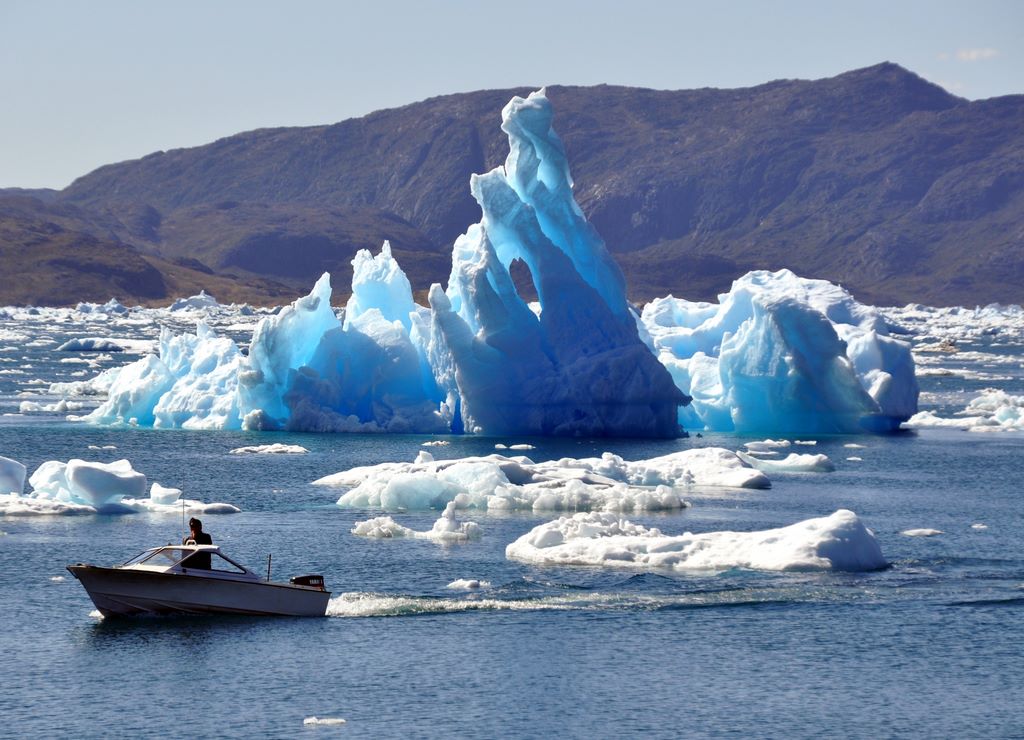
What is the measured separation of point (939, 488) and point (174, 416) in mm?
28678

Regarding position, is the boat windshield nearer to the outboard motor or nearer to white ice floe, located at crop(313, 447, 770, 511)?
the outboard motor

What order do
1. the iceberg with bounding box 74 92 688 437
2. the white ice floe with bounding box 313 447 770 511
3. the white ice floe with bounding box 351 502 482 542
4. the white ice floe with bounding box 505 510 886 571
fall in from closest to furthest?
the white ice floe with bounding box 505 510 886 571
the white ice floe with bounding box 351 502 482 542
the white ice floe with bounding box 313 447 770 511
the iceberg with bounding box 74 92 688 437

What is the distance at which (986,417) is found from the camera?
231 feet

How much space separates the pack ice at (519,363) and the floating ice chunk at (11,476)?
17.5m

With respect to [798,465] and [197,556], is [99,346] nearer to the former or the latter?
[798,465]

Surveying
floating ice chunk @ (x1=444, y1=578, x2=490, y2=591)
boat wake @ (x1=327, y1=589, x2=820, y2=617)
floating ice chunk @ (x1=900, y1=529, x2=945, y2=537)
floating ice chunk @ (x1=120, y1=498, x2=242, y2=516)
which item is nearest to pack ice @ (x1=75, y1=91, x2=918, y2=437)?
floating ice chunk @ (x1=120, y1=498, x2=242, y2=516)

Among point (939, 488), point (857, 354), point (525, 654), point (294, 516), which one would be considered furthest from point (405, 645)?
point (857, 354)

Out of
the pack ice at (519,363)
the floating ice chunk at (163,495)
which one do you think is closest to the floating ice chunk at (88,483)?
the floating ice chunk at (163,495)

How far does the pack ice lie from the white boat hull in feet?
90.7

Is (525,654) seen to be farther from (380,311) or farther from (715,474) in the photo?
(380,311)

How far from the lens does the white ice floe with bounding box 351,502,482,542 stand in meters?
37.1

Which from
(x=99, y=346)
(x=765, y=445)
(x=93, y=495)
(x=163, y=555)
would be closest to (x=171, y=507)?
(x=93, y=495)

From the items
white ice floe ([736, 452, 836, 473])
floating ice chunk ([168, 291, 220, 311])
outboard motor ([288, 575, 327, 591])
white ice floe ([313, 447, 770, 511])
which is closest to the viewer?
outboard motor ([288, 575, 327, 591])

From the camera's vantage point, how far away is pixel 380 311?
6266 centimetres
